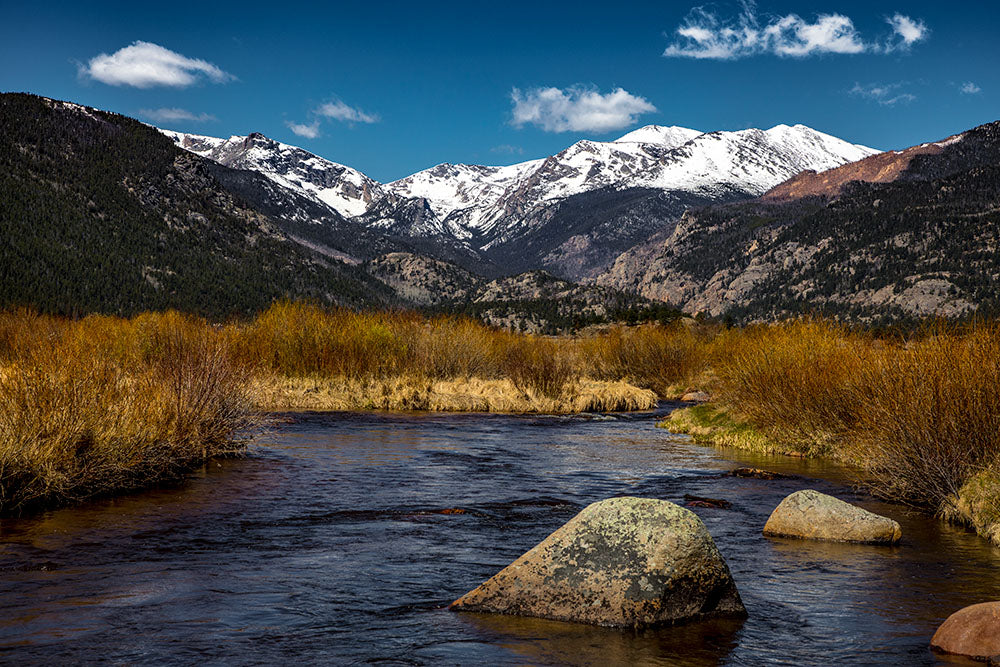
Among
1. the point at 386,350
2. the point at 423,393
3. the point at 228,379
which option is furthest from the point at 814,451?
the point at 386,350

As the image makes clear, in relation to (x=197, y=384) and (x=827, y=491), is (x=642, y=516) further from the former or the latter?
(x=197, y=384)

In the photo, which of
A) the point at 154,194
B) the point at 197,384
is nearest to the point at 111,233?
the point at 154,194

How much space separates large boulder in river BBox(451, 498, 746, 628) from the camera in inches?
368

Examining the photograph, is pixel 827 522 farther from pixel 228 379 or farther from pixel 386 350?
pixel 386 350

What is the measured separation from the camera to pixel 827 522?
13820 mm

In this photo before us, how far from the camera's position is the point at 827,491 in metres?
18.5

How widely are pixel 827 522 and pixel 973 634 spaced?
17.7 feet

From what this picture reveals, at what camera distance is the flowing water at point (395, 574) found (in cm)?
858

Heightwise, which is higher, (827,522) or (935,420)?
(935,420)

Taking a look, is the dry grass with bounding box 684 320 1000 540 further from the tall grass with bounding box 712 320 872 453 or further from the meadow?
the tall grass with bounding box 712 320 872 453

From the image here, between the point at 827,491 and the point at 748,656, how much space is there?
11.0 meters

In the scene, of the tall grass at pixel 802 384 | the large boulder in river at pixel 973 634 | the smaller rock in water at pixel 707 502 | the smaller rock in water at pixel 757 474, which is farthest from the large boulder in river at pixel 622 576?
the tall grass at pixel 802 384

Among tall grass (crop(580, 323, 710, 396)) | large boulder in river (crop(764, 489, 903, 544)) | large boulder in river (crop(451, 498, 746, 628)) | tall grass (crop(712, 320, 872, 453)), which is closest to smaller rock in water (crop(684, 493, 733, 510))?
large boulder in river (crop(764, 489, 903, 544))

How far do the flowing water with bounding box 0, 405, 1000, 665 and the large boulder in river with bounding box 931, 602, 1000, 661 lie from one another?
0.22m
